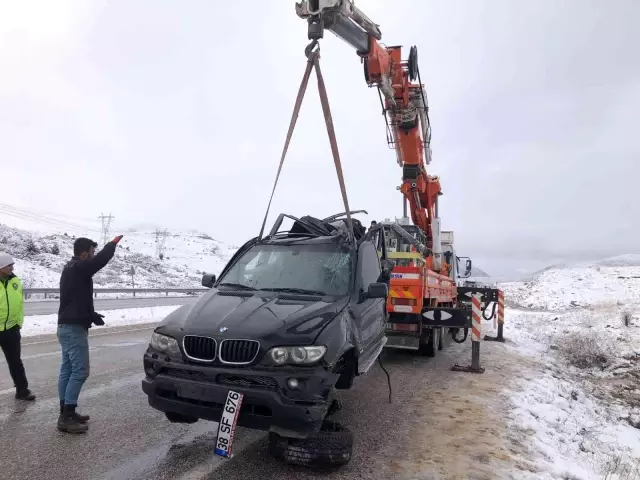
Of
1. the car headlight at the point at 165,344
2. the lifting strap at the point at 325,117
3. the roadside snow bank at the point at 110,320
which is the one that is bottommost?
the roadside snow bank at the point at 110,320

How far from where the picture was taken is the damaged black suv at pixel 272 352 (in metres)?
3.49

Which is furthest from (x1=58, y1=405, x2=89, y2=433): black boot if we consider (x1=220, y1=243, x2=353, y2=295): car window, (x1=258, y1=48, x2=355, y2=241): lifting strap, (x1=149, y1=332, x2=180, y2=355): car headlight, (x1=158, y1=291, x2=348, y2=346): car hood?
(x1=258, y1=48, x2=355, y2=241): lifting strap

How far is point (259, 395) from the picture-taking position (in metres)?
3.45

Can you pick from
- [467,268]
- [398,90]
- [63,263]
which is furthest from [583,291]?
[63,263]

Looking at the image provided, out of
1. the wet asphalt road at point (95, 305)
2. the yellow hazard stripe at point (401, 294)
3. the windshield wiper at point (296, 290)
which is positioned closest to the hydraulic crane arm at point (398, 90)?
the windshield wiper at point (296, 290)

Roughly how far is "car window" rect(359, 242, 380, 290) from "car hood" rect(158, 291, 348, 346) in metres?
0.63

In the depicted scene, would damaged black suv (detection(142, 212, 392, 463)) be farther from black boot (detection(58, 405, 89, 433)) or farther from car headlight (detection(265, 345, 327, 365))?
black boot (detection(58, 405, 89, 433))

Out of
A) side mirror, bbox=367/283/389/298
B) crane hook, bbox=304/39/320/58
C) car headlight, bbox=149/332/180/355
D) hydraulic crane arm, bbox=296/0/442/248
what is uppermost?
hydraulic crane arm, bbox=296/0/442/248

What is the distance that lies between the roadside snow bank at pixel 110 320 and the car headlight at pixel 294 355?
35.0ft

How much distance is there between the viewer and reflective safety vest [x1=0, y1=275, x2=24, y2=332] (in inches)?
215

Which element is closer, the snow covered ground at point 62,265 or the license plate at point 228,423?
the license plate at point 228,423

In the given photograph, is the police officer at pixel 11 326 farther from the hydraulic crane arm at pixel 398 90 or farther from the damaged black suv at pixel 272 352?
the hydraulic crane arm at pixel 398 90

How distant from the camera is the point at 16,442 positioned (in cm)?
422

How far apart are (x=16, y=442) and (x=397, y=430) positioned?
3752 mm
